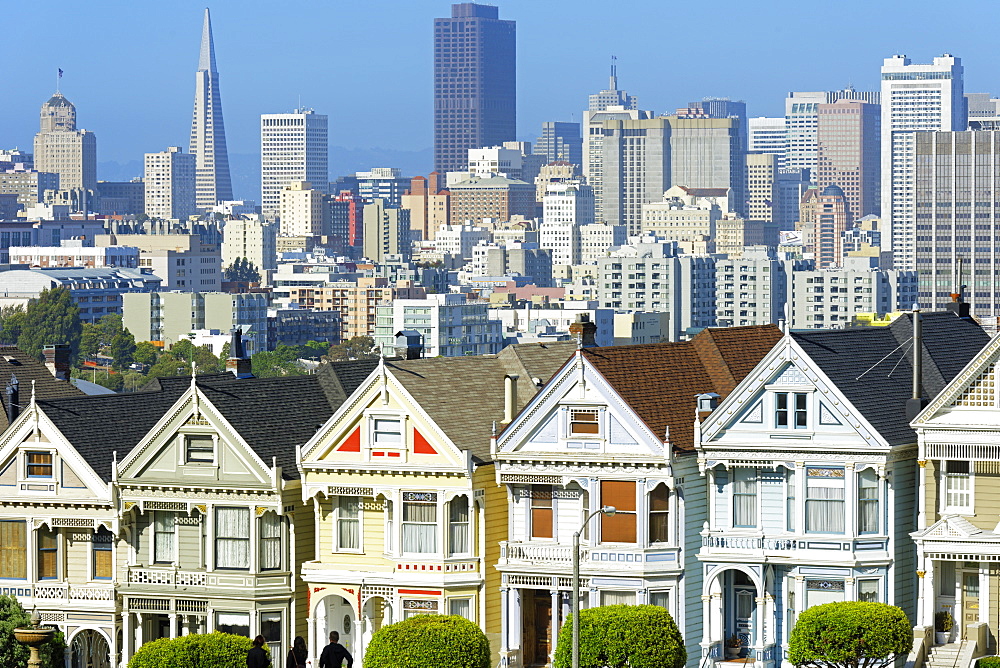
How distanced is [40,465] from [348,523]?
813cm

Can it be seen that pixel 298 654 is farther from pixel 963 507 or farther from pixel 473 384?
pixel 963 507

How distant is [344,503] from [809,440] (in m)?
10.9

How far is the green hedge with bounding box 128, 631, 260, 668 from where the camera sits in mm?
55156

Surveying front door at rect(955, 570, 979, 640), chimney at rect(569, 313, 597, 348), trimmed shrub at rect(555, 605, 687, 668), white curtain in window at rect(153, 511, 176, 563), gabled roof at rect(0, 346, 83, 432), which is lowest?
trimmed shrub at rect(555, 605, 687, 668)

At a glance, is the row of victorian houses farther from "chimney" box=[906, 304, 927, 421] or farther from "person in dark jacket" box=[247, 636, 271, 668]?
"person in dark jacket" box=[247, 636, 271, 668]

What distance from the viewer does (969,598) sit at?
5278 cm

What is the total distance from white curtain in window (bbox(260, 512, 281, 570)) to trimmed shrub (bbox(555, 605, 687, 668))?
8.15 meters

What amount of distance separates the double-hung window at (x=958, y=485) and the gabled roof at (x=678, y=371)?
5485 millimetres

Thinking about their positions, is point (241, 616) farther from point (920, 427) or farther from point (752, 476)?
point (920, 427)

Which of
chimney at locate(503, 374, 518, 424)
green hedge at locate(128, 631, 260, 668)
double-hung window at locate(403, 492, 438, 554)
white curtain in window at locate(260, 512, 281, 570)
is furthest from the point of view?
white curtain in window at locate(260, 512, 281, 570)

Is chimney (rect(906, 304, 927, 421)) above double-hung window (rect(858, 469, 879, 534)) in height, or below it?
above

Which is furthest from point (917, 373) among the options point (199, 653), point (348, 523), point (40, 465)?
point (40, 465)

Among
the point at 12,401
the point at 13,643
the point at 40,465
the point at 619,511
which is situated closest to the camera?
the point at 619,511

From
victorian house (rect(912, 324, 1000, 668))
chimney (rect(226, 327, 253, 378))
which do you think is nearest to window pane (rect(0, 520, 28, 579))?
chimney (rect(226, 327, 253, 378))
